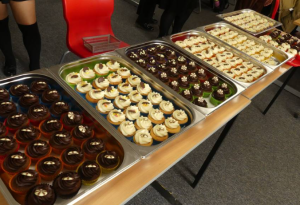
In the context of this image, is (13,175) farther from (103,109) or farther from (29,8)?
(29,8)

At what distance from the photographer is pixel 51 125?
Answer: 42.8 inches

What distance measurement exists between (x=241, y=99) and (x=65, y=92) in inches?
44.9

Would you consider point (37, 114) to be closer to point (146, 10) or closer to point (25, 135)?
point (25, 135)

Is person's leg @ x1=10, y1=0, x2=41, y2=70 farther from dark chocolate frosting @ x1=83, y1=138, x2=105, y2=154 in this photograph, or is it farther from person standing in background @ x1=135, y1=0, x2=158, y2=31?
person standing in background @ x1=135, y1=0, x2=158, y2=31

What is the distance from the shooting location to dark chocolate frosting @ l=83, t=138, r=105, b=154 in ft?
3.44

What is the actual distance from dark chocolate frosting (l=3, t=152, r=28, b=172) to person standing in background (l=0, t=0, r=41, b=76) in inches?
53.3

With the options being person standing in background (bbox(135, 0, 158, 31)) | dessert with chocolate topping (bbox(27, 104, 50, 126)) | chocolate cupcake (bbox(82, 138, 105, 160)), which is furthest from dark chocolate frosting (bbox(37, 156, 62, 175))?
person standing in background (bbox(135, 0, 158, 31))

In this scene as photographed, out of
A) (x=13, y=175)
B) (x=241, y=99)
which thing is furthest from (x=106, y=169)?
(x=241, y=99)

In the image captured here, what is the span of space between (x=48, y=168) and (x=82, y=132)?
22 cm

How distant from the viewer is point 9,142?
96cm

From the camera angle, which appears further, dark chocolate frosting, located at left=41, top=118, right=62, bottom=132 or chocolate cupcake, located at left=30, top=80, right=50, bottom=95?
chocolate cupcake, located at left=30, top=80, right=50, bottom=95

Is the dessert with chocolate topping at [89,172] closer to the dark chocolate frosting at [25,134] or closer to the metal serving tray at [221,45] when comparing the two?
the dark chocolate frosting at [25,134]

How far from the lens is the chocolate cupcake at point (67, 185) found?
860 millimetres

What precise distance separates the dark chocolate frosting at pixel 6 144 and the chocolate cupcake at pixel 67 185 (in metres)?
0.25
